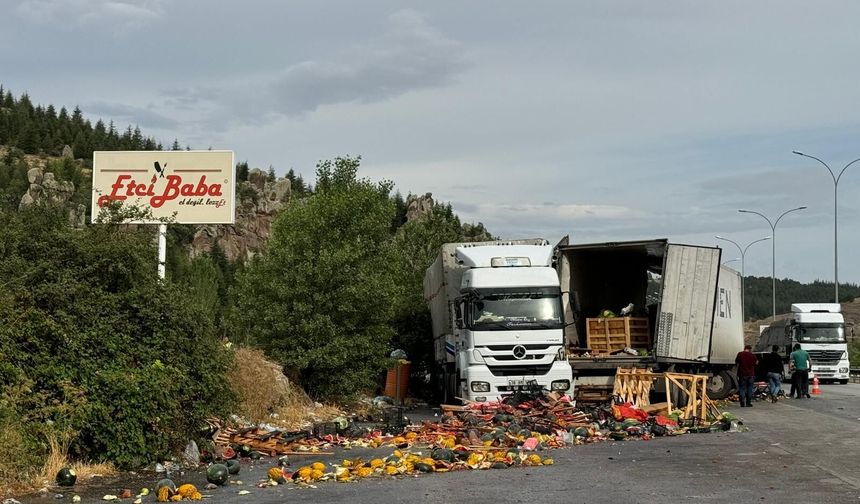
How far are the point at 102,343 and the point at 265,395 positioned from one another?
6410 mm

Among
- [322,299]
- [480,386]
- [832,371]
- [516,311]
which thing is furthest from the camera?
[832,371]

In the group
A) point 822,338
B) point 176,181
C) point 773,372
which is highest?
point 176,181

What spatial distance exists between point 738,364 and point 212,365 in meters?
14.8

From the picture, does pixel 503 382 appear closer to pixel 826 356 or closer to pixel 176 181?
pixel 176 181

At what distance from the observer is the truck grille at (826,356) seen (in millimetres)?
41875

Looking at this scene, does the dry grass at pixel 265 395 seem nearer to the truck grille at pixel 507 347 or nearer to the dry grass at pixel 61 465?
the truck grille at pixel 507 347

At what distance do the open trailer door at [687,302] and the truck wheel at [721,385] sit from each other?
141 inches

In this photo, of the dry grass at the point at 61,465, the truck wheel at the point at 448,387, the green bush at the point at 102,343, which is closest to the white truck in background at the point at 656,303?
the truck wheel at the point at 448,387

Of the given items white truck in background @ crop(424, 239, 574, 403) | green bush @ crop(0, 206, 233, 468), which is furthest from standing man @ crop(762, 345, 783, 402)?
green bush @ crop(0, 206, 233, 468)

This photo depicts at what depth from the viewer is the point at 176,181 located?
25062 mm

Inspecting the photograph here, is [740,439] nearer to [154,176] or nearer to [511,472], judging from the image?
[511,472]

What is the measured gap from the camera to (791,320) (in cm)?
4316

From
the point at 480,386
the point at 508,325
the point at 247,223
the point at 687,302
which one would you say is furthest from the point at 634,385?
the point at 247,223

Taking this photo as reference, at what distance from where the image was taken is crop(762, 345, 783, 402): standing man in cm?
2817
